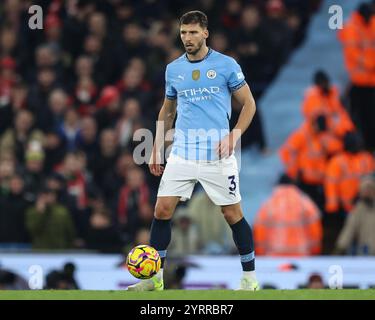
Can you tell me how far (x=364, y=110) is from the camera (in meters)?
17.6

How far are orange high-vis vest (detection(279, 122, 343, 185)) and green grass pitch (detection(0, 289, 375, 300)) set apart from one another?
6.40 meters

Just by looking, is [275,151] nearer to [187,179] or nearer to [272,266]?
[272,266]

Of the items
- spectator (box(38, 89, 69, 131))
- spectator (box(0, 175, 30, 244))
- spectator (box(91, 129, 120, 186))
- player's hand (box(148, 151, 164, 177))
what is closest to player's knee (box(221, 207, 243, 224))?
player's hand (box(148, 151, 164, 177))

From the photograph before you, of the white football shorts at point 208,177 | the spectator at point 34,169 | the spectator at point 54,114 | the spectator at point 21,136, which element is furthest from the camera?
the spectator at point 54,114

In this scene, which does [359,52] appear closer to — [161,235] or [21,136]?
[21,136]

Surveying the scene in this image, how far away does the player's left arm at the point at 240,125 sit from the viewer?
1023 cm

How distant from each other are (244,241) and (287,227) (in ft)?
15.0

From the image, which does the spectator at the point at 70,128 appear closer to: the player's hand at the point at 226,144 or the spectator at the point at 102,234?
the spectator at the point at 102,234

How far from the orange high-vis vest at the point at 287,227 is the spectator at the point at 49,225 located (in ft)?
7.04

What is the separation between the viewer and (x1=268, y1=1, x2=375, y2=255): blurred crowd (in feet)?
49.8

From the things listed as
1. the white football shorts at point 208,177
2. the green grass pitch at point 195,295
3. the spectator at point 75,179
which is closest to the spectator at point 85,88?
the spectator at point 75,179

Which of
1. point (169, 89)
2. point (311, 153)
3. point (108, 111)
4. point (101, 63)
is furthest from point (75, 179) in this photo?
point (169, 89)

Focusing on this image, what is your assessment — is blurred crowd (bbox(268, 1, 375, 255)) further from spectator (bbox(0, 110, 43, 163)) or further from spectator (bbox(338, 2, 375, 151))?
spectator (bbox(0, 110, 43, 163))

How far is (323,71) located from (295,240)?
370cm
